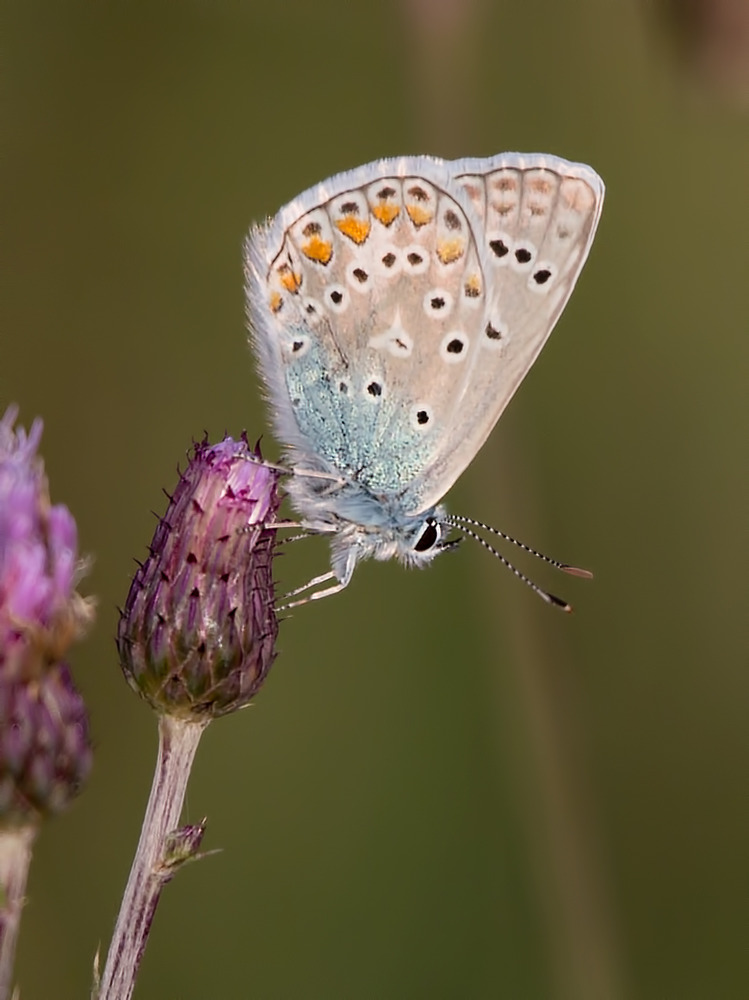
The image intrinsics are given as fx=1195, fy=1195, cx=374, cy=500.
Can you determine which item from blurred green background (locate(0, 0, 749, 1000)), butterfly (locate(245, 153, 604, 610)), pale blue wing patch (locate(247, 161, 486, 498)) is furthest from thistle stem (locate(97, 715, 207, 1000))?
blurred green background (locate(0, 0, 749, 1000))

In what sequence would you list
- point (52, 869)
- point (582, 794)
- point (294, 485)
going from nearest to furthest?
point (294, 485)
point (52, 869)
point (582, 794)

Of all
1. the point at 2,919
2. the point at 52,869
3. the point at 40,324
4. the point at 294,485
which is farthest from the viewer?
the point at 40,324

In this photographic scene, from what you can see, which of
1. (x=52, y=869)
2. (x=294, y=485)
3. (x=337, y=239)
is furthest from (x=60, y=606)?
(x=52, y=869)

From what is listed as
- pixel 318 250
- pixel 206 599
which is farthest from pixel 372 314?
pixel 206 599

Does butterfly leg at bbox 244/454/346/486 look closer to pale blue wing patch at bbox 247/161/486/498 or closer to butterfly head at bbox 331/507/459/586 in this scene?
pale blue wing patch at bbox 247/161/486/498

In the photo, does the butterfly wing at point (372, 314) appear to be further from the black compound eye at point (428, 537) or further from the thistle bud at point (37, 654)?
the thistle bud at point (37, 654)

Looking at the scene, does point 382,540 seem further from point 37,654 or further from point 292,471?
point 37,654

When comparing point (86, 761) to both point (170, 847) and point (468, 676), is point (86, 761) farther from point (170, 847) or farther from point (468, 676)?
point (468, 676)

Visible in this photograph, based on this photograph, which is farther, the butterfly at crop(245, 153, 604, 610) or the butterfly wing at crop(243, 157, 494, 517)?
the butterfly wing at crop(243, 157, 494, 517)
